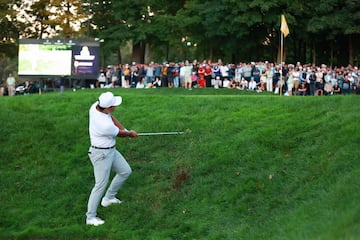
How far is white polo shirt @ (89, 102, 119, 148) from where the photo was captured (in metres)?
9.31

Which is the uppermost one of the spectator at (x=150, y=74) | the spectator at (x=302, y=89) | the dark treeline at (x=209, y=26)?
the dark treeline at (x=209, y=26)

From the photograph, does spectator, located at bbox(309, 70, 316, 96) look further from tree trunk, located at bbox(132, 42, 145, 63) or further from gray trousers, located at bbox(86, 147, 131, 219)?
tree trunk, located at bbox(132, 42, 145, 63)

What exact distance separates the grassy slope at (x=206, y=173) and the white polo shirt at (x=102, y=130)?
1452 mm

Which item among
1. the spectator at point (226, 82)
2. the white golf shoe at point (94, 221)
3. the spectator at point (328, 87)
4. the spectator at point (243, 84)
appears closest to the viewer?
the white golf shoe at point (94, 221)

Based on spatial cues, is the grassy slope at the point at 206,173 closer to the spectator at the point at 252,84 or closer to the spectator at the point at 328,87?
the spectator at the point at 328,87

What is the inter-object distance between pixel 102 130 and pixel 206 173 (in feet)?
8.62

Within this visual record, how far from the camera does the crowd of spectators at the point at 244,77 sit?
2792 centimetres

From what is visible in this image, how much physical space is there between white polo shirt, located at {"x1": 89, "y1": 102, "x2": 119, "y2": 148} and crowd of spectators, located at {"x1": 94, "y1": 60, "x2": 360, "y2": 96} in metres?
19.2

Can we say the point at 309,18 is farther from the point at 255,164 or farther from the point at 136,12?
the point at 255,164

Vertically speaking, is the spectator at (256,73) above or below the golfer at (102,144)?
above

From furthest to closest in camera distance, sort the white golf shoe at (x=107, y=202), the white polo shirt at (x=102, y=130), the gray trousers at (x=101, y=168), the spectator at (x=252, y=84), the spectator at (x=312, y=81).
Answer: the spectator at (x=252, y=84)
the spectator at (x=312, y=81)
the white golf shoe at (x=107, y=202)
the gray trousers at (x=101, y=168)
the white polo shirt at (x=102, y=130)

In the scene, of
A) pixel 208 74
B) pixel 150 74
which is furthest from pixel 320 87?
pixel 150 74

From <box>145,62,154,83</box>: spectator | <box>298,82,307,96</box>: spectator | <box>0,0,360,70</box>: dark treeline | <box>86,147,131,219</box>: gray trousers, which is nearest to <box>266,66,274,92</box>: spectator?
<box>298,82,307,96</box>: spectator

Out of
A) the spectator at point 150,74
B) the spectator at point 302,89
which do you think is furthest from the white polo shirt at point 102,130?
the spectator at point 150,74
